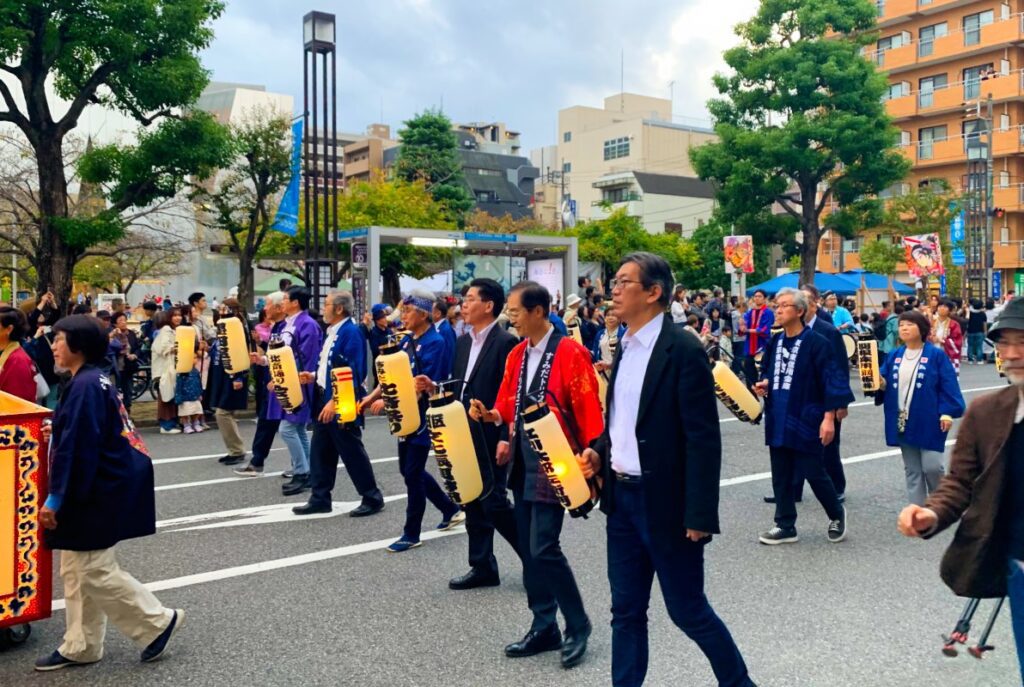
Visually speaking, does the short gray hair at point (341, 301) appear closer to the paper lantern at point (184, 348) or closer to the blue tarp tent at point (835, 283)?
the paper lantern at point (184, 348)

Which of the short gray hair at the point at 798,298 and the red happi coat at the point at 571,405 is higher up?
the short gray hair at the point at 798,298

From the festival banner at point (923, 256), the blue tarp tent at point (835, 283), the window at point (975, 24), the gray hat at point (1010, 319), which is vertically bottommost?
the gray hat at point (1010, 319)

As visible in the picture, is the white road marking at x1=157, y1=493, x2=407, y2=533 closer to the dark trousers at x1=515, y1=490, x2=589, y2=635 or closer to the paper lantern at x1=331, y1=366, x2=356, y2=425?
the paper lantern at x1=331, y1=366, x2=356, y2=425

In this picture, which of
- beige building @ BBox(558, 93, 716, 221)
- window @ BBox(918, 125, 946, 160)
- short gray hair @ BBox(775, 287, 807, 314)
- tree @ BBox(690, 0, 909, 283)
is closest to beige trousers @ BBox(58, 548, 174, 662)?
short gray hair @ BBox(775, 287, 807, 314)

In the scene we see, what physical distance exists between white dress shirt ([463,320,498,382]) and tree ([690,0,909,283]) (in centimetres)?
2646

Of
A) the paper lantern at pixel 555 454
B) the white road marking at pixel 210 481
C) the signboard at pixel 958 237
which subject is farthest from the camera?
the signboard at pixel 958 237

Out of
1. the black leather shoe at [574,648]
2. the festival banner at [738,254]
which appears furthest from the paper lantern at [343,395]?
the festival banner at [738,254]

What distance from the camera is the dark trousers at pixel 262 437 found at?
8.83 metres

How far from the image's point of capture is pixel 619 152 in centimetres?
6512

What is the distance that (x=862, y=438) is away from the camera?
11.1 metres

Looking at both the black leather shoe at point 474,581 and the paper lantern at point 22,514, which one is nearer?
the paper lantern at point 22,514

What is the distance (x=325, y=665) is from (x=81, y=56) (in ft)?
40.8

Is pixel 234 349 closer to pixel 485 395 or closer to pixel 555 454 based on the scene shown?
pixel 485 395

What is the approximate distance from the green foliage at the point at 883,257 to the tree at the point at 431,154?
1943 centimetres
